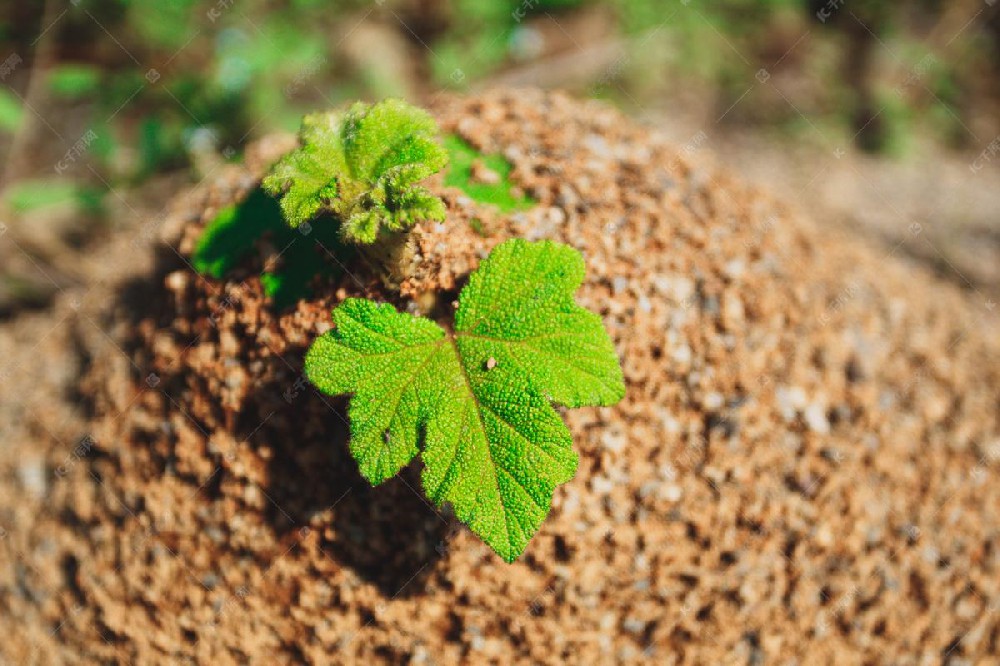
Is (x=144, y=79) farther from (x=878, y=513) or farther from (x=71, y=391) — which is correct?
(x=878, y=513)

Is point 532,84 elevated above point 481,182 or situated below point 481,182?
above

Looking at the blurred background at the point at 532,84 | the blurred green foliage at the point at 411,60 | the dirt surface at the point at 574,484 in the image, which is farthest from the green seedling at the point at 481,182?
the blurred green foliage at the point at 411,60

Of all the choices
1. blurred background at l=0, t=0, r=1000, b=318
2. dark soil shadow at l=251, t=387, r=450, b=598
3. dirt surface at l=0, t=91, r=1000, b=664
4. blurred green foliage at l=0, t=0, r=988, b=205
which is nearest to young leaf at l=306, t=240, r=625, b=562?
dirt surface at l=0, t=91, r=1000, b=664

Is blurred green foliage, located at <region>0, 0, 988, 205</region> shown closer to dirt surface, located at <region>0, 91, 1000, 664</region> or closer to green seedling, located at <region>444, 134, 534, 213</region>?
dirt surface, located at <region>0, 91, 1000, 664</region>

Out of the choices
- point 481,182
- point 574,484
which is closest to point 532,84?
point 481,182

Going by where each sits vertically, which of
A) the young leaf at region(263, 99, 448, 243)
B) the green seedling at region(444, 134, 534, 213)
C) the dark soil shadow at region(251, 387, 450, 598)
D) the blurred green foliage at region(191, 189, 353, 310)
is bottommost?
the dark soil shadow at region(251, 387, 450, 598)

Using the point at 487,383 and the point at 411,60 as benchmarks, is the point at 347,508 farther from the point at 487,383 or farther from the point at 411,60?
the point at 411,60
